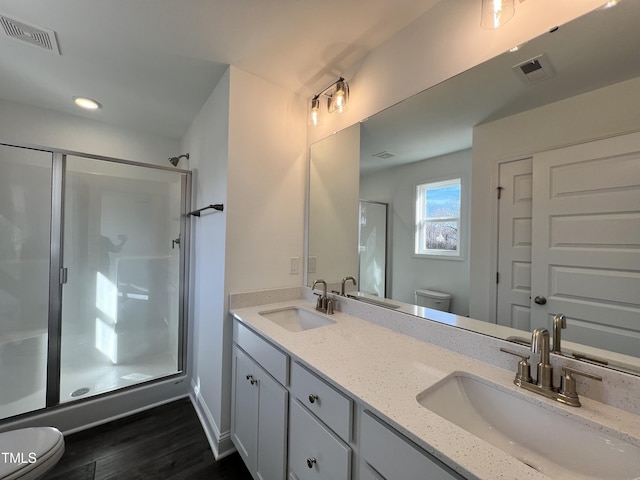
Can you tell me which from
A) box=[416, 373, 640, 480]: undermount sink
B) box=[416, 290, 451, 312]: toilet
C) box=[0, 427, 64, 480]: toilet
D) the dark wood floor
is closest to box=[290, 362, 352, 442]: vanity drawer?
box=[416, 373, 640, 480]: undermount sink

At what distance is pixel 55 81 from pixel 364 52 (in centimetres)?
214

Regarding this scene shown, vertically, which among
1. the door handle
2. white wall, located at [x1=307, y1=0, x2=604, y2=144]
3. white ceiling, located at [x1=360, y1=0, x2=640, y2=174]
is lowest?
the door handle

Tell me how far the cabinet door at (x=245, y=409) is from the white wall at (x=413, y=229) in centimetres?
88

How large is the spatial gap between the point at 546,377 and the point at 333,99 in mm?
1673

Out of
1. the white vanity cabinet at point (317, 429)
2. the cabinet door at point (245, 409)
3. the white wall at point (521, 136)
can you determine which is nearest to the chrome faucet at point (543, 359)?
the white wall at point (521, 136)

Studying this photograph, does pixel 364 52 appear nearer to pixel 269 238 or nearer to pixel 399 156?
pixel 399 156

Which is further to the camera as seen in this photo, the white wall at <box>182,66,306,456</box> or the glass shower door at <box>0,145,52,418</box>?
the glass shower door at <box>0,145,52,418</box>

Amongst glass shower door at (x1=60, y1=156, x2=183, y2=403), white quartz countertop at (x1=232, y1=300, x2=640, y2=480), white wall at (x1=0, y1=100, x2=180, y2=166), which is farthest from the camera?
white wall at (x1=0, y1=100, x2=180, y2=166)

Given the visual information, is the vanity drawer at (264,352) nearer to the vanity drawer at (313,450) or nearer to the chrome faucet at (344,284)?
the vanity drawer at (313,450)

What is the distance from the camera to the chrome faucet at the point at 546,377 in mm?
736

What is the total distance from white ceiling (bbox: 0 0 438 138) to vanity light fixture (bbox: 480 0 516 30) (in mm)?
307

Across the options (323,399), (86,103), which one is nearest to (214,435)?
(323,399)

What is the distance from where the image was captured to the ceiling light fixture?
163 centimetres

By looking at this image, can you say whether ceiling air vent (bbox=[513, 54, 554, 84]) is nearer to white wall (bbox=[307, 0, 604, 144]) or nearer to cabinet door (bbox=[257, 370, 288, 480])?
white wall (bbox=[307, 0, 604, 144])
